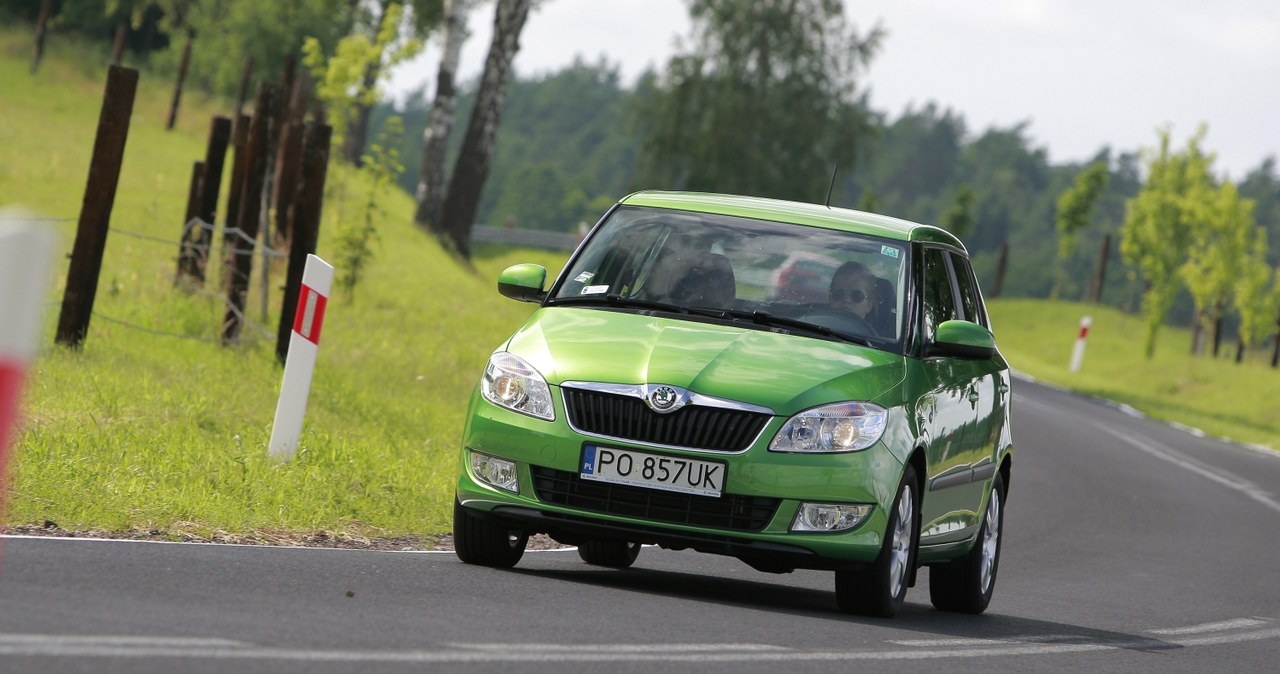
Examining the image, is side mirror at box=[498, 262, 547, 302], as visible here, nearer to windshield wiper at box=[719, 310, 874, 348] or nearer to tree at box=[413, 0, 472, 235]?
windshield wiper at box=[719, 310, 874, 348]

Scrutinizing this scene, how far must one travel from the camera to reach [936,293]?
10016 millimetres

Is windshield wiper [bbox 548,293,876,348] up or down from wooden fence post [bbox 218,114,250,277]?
Answer: up

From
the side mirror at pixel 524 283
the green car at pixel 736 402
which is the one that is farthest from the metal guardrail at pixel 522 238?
the green car at pixel 736 402

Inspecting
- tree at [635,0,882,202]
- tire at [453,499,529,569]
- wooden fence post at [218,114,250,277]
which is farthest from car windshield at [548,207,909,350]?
tree at [635,0,882,202]

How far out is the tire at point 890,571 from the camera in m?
8.59

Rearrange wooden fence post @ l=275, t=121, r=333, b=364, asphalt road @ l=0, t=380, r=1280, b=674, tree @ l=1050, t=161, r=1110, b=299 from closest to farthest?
asphalt road @ l=0, t=380, r=1280, b=674, wooden fence post @ l=275, t=121, r=333, b=364, tree @ l=1050, t=161, r=1110, b=299

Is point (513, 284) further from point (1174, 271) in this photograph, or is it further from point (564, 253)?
point (564, 253)

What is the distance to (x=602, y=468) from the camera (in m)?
8.34

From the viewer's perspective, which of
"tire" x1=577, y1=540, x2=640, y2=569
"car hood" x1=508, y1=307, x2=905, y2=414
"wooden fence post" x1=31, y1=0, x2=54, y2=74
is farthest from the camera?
"wooden fence post" x1=31, y1=0, x2=54, y2=74

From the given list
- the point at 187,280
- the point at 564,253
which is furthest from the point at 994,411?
the point at 564,253

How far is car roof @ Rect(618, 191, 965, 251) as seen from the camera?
9.77m

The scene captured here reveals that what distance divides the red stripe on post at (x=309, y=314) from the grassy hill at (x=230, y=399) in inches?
28.9

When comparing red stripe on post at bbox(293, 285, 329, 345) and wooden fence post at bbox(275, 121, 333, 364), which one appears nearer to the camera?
red stripe on post at bbox(293, 285, 329, 345)

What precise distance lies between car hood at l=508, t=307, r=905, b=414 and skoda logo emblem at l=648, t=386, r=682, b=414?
0.05 metres
